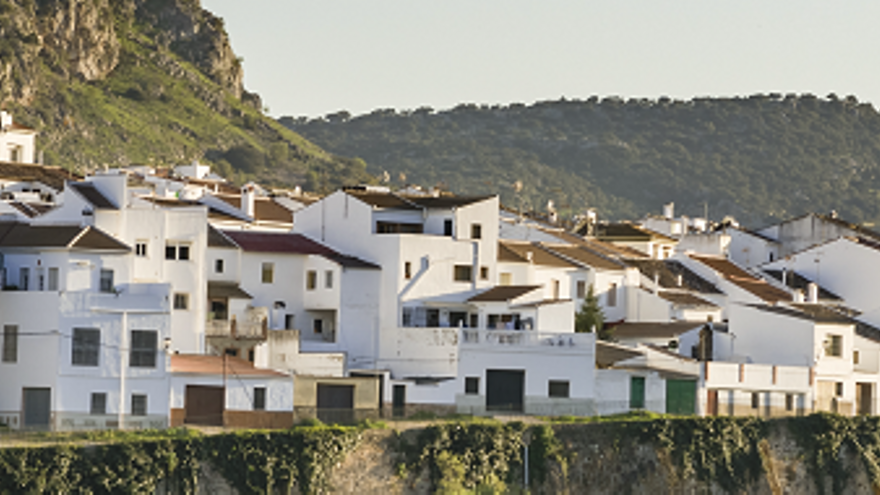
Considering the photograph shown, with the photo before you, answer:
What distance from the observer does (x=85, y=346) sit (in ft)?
176

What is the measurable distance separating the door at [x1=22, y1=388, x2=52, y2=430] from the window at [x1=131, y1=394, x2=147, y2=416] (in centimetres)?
287

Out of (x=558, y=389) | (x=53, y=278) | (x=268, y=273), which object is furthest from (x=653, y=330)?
(x=53, y=278)

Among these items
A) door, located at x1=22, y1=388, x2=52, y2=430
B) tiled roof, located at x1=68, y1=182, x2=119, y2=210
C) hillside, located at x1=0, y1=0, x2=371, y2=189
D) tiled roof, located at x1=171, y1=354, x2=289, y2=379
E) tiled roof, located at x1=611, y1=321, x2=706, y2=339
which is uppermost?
hillside, located at x1=0, y1=0, x2=371, y2=189

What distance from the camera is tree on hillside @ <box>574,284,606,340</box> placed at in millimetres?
70625

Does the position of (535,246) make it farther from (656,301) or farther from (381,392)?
(381,392)

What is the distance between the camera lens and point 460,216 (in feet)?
226

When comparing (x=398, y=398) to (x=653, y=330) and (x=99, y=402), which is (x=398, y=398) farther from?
(x=653, y=330)

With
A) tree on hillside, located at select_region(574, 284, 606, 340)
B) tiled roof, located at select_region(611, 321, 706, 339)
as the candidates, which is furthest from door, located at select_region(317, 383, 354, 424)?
tiled roof, located at select_region(611, 321, 706, 339)

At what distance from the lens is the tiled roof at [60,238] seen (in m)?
55.8

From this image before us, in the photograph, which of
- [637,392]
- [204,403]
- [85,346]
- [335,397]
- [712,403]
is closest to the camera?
[85,346]

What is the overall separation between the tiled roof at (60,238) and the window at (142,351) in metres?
4.11

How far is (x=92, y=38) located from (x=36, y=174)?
57801mm

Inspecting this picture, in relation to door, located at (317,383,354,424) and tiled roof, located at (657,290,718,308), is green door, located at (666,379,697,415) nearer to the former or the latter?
tiled roof, located at (657,290,718,308)

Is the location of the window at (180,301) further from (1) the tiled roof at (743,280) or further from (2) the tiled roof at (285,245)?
(1) the tiled roof at (743,280)
